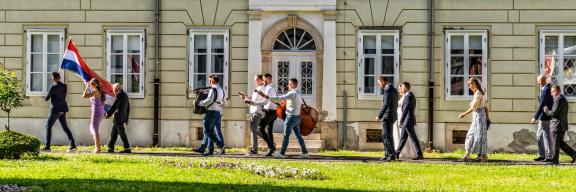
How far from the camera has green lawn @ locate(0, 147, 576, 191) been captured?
14320 millimetres

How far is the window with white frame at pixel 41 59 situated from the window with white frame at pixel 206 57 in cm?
325

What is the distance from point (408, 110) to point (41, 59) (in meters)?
9.67

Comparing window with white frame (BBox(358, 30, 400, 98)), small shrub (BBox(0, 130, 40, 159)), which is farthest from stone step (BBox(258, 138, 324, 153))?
small shrub (BBox(0, 130, 40, 159))

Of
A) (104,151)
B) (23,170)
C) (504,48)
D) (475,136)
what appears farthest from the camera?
(504,48)

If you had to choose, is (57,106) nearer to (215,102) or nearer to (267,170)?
(215,102)

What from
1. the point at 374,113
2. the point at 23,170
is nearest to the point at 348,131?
the point at 374,113

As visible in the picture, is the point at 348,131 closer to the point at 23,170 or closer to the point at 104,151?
the point at 104,151

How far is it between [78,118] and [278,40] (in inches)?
204

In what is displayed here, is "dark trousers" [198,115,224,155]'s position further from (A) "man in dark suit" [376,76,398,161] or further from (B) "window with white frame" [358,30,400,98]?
(B) "window with white frame" [358,30,400,98]

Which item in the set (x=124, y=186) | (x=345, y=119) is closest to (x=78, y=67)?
(x=345, y=119)

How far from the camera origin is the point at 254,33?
25.1m

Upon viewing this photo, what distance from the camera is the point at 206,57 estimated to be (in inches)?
1001

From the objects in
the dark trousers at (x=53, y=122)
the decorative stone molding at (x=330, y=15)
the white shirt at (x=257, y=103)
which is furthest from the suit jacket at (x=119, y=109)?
the decorative stone molding at (x=330, y=15)

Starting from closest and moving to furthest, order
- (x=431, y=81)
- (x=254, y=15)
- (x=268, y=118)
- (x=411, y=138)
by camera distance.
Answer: (x=411, y=138)
(x=268, y=118)
(x=431, y=81)
(x=254, y=15)
